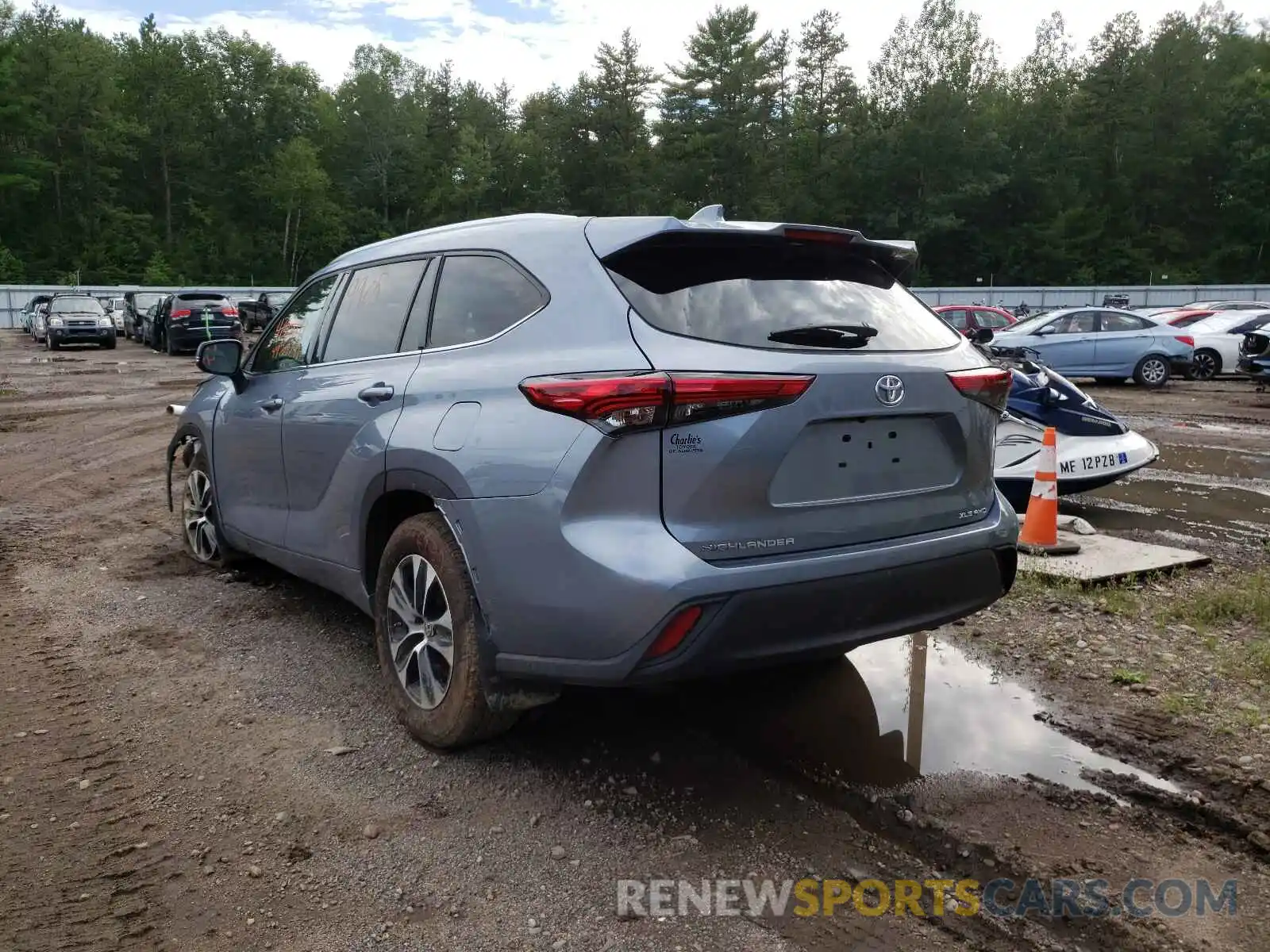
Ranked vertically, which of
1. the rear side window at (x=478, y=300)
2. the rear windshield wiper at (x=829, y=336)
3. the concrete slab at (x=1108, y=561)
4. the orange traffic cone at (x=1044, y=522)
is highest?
the rear side window at (x=478, y=300)

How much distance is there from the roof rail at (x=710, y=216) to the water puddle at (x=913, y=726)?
6.07ft

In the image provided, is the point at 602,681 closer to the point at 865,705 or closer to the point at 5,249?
the point at 865,705

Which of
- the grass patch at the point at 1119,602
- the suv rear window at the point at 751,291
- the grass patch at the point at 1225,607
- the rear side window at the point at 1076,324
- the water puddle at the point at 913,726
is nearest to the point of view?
the suv rear window at the point at 751,291

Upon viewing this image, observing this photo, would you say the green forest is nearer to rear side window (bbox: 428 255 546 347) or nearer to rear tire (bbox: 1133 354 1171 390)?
rear tire (bbox: 1133 354 1171 390)

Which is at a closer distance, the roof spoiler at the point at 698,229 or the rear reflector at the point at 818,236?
the roof spoiler at the point at 698,229

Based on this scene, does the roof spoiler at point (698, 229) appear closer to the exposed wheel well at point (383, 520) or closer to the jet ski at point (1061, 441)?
the exposed wheel well at point (383, 520)

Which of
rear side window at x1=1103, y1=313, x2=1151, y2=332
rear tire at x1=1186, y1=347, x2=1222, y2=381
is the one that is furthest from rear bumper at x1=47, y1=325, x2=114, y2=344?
rear tire at x1=1186, y1=347, x2=1222, y2=381

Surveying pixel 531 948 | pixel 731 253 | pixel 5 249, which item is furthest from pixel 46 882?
pixel 5 249

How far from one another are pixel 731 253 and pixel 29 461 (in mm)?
9354

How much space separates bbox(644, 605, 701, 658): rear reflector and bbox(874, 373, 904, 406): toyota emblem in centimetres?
90

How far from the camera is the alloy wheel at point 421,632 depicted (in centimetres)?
341

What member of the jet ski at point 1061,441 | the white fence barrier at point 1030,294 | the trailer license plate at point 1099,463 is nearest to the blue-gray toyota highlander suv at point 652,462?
the jet ski at point 1061,441

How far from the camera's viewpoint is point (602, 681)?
289 cm

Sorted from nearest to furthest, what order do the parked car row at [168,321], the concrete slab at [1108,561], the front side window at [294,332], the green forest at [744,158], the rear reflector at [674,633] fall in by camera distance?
the rear reflector at [674,633]
the front side window at [294,332]
the concrete slab at [1108,561]
the parked car row at [168,321]
the green forest at [744,158]
